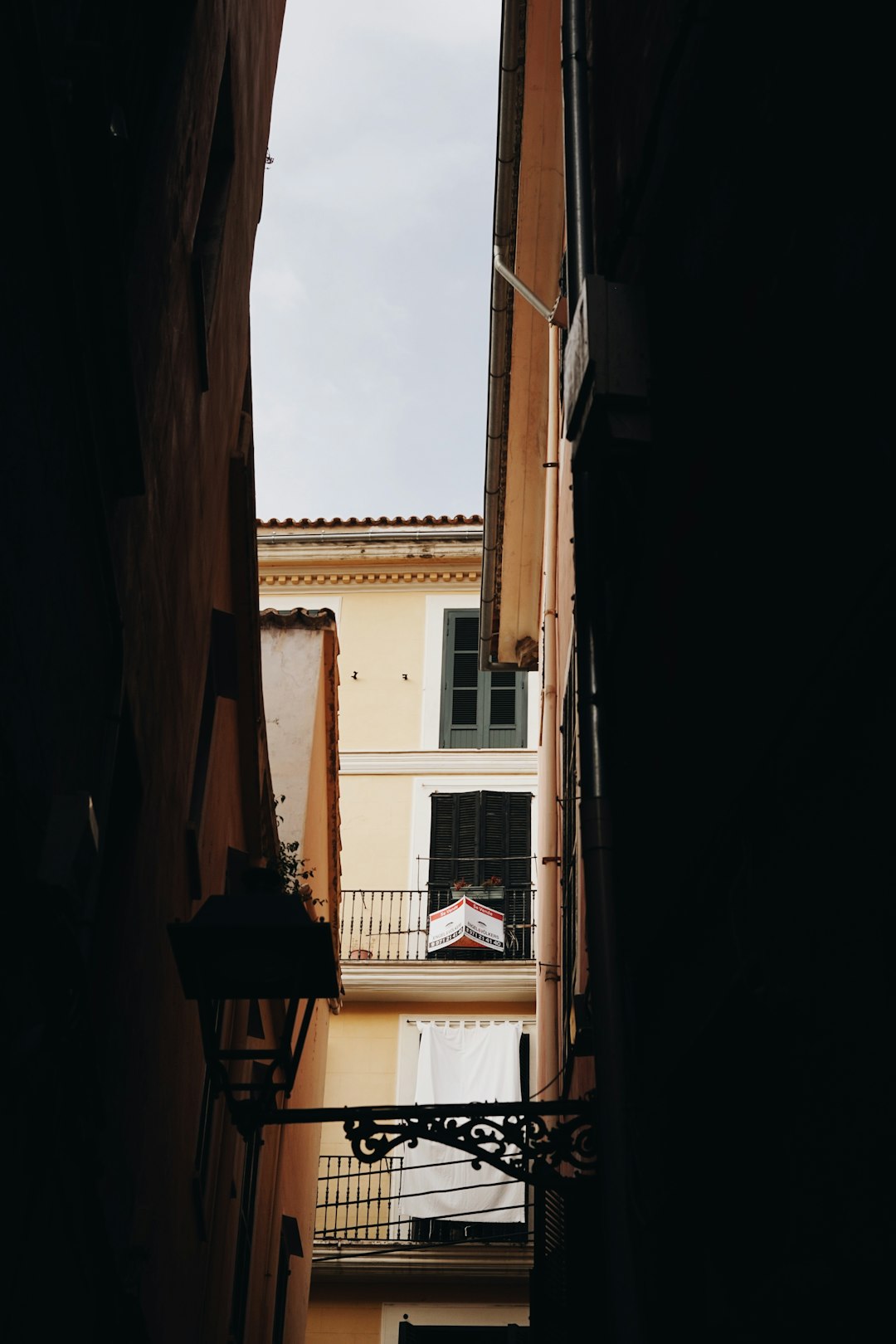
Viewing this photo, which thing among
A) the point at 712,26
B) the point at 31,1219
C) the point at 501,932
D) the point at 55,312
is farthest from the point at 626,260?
the point at 501,932

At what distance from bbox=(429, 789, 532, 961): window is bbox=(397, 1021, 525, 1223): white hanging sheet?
1.29 meters

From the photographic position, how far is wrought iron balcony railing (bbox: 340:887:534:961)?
22.1 metres

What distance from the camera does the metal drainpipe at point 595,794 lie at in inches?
201

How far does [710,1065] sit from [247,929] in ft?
6.38

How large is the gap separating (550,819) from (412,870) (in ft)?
35.4

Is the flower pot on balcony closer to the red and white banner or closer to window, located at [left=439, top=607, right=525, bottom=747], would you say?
the red and white banner

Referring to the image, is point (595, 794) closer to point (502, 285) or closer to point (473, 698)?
point (502, 285)

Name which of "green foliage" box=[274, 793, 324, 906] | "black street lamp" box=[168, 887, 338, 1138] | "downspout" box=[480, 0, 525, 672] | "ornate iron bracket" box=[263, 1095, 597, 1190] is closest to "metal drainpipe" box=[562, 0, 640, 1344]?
"ornate iron bracket" box=[263, 1095, 597, 1190]

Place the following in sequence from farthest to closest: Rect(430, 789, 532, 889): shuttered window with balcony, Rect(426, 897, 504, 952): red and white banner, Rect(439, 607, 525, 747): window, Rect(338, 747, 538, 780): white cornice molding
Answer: Rect(439, 607, 525, 747): window < Rect(338, 747, 538, 780): white cornice molding < Rect(430, 789, 532, 889): shuttered window with balcony < Rect(426, 897, 504, 952): red and white banner

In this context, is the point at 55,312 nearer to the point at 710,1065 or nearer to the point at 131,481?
the point at 131,481

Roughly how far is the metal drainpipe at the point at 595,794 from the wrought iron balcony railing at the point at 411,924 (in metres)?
15.0

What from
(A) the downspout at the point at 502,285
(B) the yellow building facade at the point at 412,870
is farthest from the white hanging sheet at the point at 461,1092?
(A) the downspout at the point at 502,285

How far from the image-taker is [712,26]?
5.04 m

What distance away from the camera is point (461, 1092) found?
20.9m
